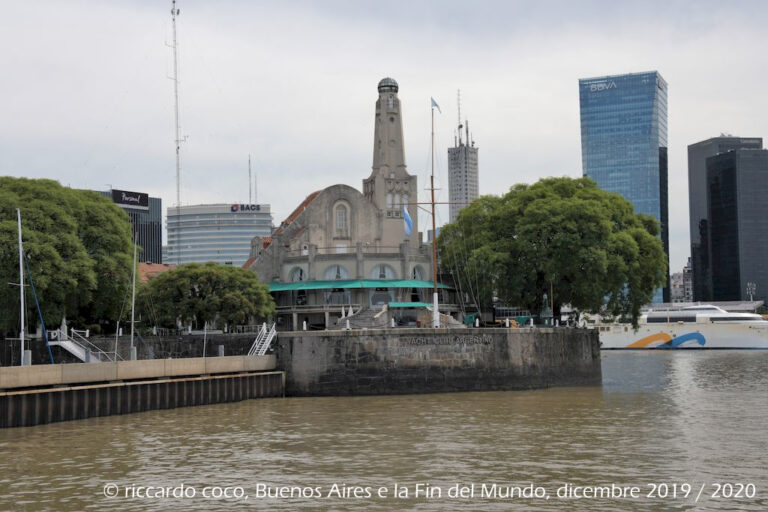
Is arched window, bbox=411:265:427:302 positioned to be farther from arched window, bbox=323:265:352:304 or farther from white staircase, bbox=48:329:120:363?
white staircase, bbox=48:329:120:363

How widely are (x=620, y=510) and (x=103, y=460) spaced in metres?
19.5

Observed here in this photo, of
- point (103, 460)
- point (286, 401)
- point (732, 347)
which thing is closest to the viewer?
point (103, 460)

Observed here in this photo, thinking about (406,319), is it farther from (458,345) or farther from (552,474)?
(552,474)

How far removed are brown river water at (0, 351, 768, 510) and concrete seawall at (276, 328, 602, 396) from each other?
4.52 m

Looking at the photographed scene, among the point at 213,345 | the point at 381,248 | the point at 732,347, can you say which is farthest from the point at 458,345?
the point at 732,347

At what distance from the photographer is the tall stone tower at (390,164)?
4577 inches

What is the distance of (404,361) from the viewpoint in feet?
204

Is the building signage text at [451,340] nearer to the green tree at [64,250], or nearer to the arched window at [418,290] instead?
the green tree at [64,250]

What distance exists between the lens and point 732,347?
14512 cm

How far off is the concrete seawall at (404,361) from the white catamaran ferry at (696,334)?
7916 centimetres

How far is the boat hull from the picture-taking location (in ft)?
475

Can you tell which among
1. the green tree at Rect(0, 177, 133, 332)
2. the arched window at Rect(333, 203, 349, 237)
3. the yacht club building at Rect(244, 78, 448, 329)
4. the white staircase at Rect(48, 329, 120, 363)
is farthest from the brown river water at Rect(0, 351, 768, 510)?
the arched window at Rect(333, 203, 349, 237)

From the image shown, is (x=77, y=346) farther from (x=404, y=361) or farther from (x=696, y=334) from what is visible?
(x=696, y=334)

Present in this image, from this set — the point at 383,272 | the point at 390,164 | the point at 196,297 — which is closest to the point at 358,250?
the point at 383,272
